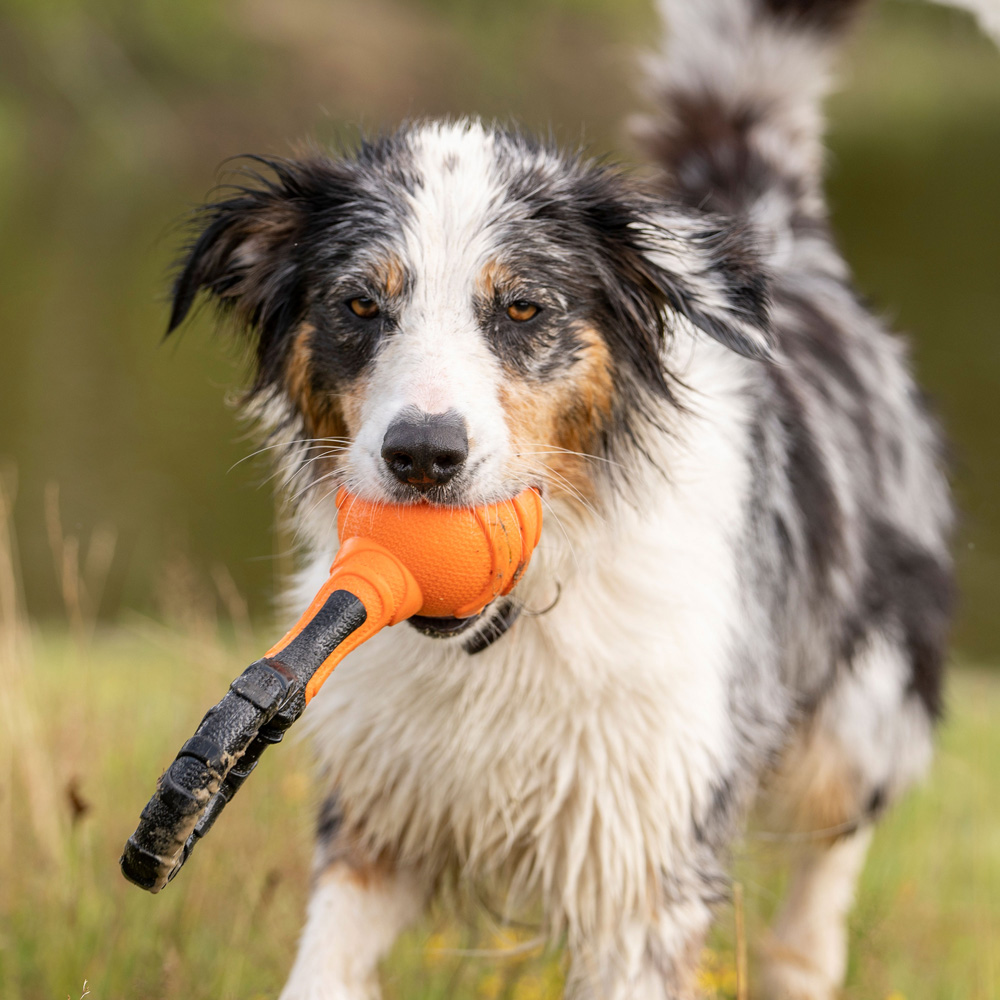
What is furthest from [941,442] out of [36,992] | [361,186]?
[36,992]

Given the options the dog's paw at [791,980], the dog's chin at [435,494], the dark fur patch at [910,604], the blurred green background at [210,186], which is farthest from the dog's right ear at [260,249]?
the dog's paw at [791,980]

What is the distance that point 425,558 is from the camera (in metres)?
2.65

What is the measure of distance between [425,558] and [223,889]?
1859mm

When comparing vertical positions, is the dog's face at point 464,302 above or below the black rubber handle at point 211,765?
above

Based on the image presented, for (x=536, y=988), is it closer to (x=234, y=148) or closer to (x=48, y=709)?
(x=48, y=709)

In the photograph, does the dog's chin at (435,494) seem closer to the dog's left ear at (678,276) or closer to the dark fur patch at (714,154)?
the dog's left ear at (678,276)

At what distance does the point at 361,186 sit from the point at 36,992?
7.45 feet

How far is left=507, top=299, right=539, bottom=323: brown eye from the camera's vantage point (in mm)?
3010

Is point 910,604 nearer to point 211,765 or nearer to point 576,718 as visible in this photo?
point 576,718

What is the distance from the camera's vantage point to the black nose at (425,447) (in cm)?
263

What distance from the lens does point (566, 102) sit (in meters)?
36.1

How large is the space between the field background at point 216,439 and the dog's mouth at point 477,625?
86 centimetres

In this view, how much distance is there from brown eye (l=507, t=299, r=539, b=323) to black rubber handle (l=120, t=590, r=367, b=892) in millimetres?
1081

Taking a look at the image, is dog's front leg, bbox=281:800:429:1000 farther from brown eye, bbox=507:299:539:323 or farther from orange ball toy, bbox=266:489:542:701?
brown eye, bbox=507:299:539:323
